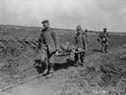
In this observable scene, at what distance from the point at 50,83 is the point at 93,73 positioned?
1.87 metres

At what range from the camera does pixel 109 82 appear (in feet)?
24.8

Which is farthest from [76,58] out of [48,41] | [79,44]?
[48,41]

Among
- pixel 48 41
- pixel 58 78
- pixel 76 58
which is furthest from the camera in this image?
pixel 76 58

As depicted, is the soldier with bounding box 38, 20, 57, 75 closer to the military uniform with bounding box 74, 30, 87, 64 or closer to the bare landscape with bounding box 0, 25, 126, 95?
the bare landscape with bounding box 0, 25, 126, 95

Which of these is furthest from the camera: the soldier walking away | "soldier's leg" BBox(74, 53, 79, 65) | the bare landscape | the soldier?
"soldier's leg" BBox(74, 53, 79, 65)

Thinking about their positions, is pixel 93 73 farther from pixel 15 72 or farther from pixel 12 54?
pixel 12 54

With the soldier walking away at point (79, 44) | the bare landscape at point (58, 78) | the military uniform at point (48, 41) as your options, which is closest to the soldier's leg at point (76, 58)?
the soldier walking away at point (79, 44)

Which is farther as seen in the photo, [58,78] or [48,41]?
[48,41]

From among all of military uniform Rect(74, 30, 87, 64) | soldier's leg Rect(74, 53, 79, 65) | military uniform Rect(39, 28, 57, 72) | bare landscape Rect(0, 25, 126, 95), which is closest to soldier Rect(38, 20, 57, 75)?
military uniform Rect(39, 28, 57, 72)

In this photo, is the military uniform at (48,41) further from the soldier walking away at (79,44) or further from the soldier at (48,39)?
the soldier walking away at (79,44)

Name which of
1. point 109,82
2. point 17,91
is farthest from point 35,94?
Result: point 109,82

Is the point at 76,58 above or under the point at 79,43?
under

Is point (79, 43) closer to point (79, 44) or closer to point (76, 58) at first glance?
point (79, 44)

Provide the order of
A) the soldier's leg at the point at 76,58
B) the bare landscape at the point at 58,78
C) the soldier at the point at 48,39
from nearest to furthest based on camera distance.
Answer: the bare landscape at the point at 58,78
the soldier at the point at 48,39
the soldier's leg at the point at 76,58
